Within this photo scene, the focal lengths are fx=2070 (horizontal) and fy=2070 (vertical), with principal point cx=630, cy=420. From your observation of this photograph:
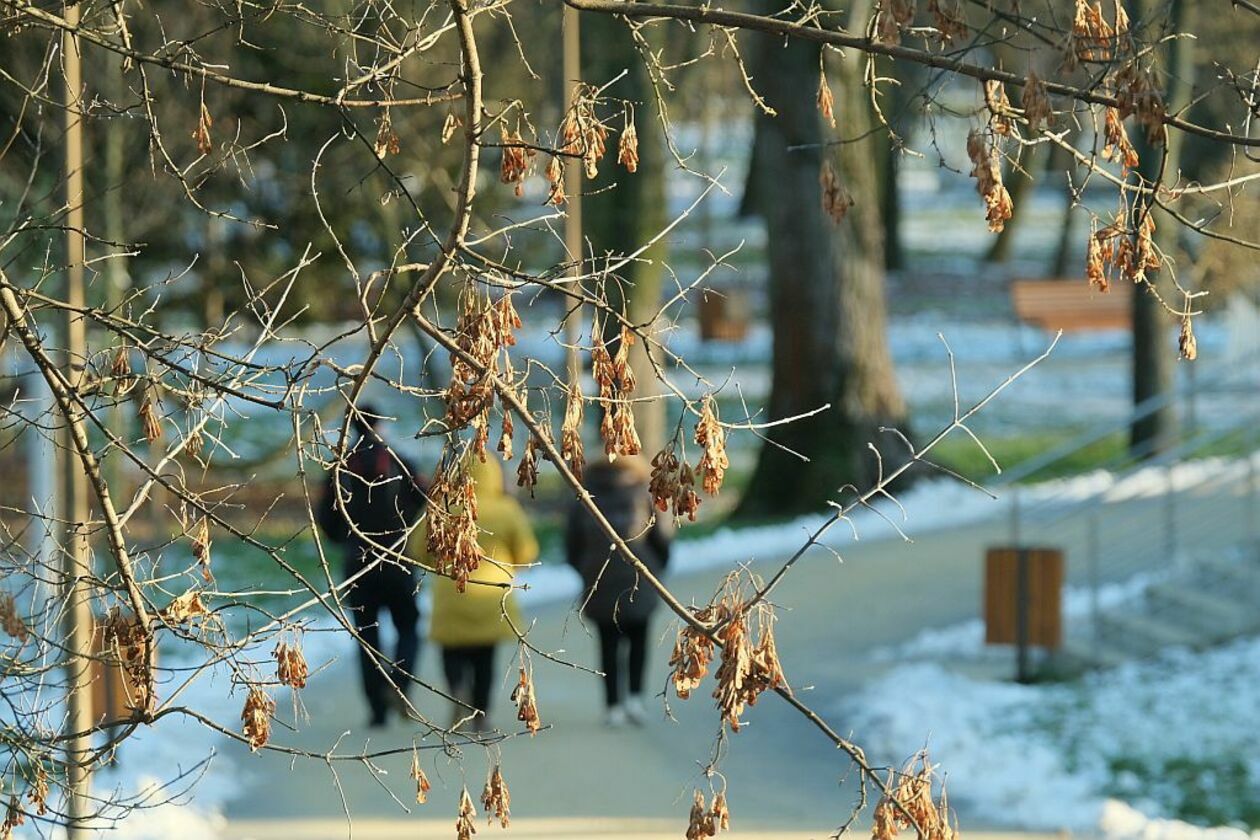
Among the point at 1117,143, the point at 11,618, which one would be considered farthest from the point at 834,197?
the point at 11,618

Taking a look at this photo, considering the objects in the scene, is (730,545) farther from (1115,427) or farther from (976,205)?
(976,205)

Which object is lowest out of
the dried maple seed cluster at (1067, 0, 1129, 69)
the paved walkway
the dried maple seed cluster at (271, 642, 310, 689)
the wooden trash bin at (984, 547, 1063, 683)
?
the paved walkway

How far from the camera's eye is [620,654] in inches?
420

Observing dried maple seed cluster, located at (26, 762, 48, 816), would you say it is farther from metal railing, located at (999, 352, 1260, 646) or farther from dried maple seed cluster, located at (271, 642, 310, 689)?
metal railing, located at (999, 352, 1260, 646)

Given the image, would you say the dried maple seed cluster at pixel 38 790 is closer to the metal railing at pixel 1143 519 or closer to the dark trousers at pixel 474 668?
the dark trousers at pixel 474 668

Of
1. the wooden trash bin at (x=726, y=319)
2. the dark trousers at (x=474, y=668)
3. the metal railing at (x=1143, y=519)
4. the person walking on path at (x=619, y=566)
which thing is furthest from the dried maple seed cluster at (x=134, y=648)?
the wooden trash bin at (x=726, y=319)

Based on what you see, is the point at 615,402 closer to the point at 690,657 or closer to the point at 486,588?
the point at 690,657

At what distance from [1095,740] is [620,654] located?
2.42 m

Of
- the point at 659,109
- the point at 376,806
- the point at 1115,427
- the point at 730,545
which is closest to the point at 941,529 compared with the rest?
the point at 730,545

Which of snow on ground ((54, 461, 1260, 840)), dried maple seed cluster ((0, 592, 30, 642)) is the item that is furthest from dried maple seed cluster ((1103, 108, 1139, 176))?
snow on ground ((54, 461, 1260, 840))

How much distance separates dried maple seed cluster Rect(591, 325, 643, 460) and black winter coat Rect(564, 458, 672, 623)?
5.64 meters

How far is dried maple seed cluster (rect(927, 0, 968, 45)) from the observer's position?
4.41 m

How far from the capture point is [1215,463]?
748 inches

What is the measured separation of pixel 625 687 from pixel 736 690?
6.75 metres
